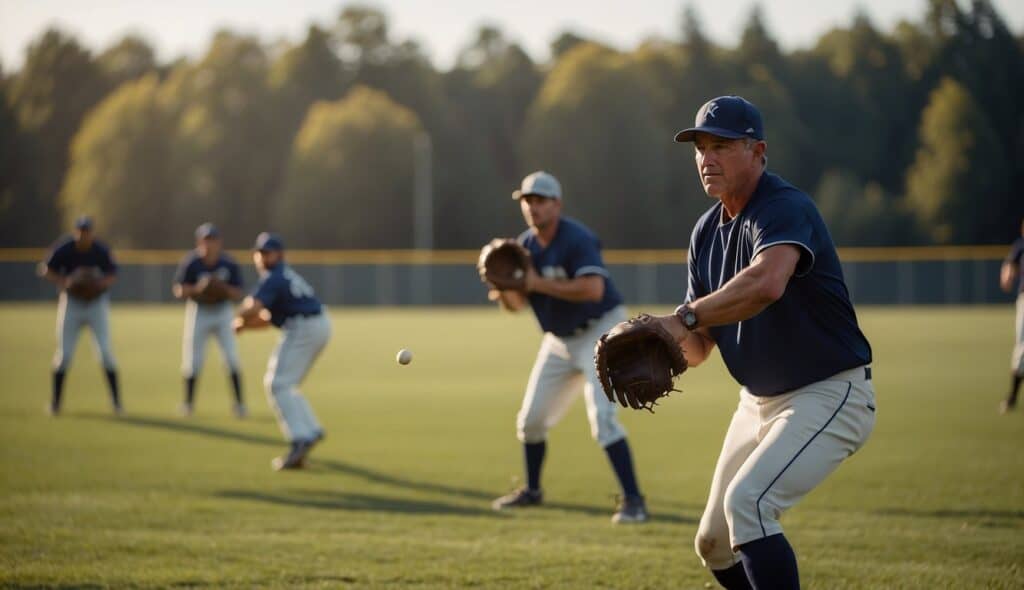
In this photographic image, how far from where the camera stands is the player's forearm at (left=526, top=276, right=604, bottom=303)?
785 cm

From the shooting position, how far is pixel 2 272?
1834 inches

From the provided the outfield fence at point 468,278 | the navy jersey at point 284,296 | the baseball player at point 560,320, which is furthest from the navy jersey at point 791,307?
the outfield fence at point 468,278

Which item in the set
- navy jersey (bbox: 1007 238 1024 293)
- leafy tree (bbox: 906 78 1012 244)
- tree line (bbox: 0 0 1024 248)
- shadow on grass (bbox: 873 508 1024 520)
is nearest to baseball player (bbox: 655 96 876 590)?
shadow on grass (bbox: 873 508 1024 520)

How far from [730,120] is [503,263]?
13.0ft

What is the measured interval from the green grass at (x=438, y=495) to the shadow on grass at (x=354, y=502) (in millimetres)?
36

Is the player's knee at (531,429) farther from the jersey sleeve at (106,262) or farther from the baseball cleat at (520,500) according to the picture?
the jersey sleeve at (106,262)

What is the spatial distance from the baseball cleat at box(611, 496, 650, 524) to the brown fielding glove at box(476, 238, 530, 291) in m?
1.69

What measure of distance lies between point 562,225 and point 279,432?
546 cm

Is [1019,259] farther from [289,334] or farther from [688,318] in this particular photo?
[688,318]

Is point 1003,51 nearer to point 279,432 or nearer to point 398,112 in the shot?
point 398,112

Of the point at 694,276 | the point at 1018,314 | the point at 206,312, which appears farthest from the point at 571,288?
the point at 206,312

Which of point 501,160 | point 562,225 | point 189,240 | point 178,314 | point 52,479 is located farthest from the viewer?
point 501,160

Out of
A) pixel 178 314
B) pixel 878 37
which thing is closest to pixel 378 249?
pixel 178 314

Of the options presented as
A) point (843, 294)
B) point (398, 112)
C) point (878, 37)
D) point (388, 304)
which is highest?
point (878, 37)
